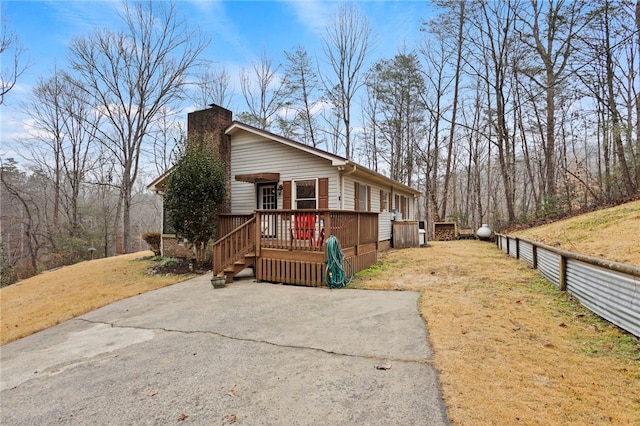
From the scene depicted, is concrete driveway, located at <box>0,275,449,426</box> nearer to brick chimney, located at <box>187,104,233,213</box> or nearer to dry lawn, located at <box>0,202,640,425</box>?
Answer: dry lawn, located at <box>0,202,640,425</box>

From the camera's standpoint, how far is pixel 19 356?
4.23 meters

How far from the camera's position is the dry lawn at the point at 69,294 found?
6120 millimetres

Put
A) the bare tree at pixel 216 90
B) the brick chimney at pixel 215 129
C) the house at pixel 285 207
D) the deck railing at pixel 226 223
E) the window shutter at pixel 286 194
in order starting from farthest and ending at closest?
the bare tree at pixel 216 90, the brick chimney at pixel 215 129, the window shutter at pixel 286 194, the deck railing at pixel 226 223, the house at pixel 285 207

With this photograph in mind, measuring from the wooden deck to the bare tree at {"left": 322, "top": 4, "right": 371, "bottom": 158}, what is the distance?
14427 millimetres

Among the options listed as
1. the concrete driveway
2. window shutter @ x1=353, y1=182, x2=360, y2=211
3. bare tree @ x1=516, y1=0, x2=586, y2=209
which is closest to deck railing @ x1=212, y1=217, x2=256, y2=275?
the concrete driveway

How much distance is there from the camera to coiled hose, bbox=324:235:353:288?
20.3ft

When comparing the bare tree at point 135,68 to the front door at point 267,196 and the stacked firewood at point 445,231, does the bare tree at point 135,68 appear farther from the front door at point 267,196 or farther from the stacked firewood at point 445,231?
the stacked firewood at point 445,231

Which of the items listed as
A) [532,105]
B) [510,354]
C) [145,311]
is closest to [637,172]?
[532,105]

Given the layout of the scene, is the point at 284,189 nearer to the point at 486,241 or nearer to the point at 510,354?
the point at 510,354

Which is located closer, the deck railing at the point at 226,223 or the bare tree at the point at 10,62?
the deck railing at the point at 226,223

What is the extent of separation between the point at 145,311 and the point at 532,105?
21811mm

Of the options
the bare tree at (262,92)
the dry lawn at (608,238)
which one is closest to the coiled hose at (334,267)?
the dry lawn at (608,238)

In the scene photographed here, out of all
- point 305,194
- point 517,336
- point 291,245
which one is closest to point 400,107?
point 305,194

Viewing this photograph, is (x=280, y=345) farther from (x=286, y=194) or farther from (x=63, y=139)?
(x=63, y=139)
